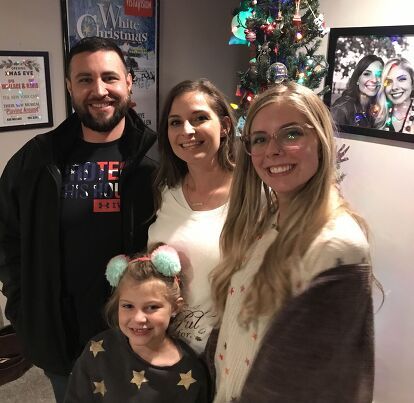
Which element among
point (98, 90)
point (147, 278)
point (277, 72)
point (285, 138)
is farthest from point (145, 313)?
point (277, 72)

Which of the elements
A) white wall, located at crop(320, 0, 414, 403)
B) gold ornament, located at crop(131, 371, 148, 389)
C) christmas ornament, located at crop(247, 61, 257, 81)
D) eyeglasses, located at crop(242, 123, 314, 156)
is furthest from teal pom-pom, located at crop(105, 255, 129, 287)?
white wall, located at crop(320, 0, 414, 403)

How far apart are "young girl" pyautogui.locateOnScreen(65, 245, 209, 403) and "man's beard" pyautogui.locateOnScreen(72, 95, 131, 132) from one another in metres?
0.53

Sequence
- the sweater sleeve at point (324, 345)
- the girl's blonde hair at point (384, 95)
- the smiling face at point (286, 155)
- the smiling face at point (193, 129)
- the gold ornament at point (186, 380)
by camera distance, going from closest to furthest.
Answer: the sweater sleeve at point (324, 345) → the smiling face at point (286, 155) → the gold ornament at point (186, 380) → the smiling face at point (193, 129) → the girl's blonde hair at point (384, 95)

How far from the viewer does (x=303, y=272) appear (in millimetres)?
927

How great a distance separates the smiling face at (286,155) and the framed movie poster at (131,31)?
1837mm

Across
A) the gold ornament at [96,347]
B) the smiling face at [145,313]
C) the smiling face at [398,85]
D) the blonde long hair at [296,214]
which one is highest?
the smiling face at [398,85]

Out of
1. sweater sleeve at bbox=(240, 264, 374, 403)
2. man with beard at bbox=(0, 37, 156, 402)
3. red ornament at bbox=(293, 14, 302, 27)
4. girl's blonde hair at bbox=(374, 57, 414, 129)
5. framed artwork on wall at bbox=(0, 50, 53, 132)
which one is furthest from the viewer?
framed artwork on wall at bbox=(0, 50, 53, 132)

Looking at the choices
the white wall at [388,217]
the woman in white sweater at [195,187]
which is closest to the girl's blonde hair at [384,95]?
the white wall at [388,217]

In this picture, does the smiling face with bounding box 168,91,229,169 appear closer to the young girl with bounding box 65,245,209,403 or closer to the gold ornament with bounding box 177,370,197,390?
the young girl with bounding box 65,245,209,403

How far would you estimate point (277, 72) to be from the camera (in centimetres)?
221

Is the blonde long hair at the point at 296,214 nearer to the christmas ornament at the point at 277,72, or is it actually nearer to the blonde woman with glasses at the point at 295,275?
the blonde woman with glasses at the point at 295,275

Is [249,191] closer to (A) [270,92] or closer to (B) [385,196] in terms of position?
(A) [270,92]

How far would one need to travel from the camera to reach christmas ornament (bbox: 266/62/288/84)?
2.21m

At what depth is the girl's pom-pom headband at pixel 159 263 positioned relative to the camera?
4.49 ft
